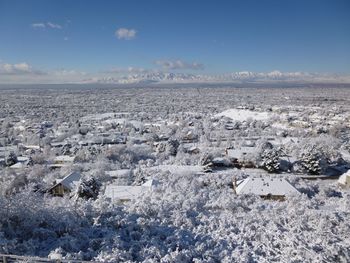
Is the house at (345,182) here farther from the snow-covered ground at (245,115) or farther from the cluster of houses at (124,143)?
the snow-covered ground at (245,115)

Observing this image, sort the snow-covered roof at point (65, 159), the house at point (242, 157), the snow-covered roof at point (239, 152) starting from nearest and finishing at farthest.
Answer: the house at point (242, 157) < the snow-covered roof at point (65, 159) < the snow-covered roof at point (239, 152)

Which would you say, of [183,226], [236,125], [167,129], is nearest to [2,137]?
[167,129]

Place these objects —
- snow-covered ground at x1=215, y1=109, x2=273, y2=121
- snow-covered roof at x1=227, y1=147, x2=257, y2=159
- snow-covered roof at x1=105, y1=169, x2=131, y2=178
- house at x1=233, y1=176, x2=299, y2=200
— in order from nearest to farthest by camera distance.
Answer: house at x1=233, y1=176, x2=299, y2=200 < snow-covered roof at x1=105, y1=169, x2=131, y2=178 < snow-covered roof at x1=227, y1=147, x2=257, y2=159 < snow-covered ground at x1=215, y1=109, x2=273, y2=121

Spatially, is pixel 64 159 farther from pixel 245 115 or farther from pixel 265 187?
pixel 245 115

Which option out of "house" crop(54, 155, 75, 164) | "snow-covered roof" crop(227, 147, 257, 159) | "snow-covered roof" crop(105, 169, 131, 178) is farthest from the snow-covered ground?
"snow-covered roof" crop(105, 169, 131, 178)

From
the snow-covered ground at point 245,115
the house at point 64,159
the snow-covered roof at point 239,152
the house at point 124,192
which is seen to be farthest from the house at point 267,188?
the snow-covered ground at point 245,115

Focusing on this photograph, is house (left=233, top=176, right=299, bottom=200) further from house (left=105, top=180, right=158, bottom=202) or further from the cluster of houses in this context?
house (left=105, top=180, right=158, bottom=202)

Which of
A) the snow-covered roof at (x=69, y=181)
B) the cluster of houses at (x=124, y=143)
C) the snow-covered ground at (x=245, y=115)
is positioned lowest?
the snow-covered ground at (x=245, y=115)

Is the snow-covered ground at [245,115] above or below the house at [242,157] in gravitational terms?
below
